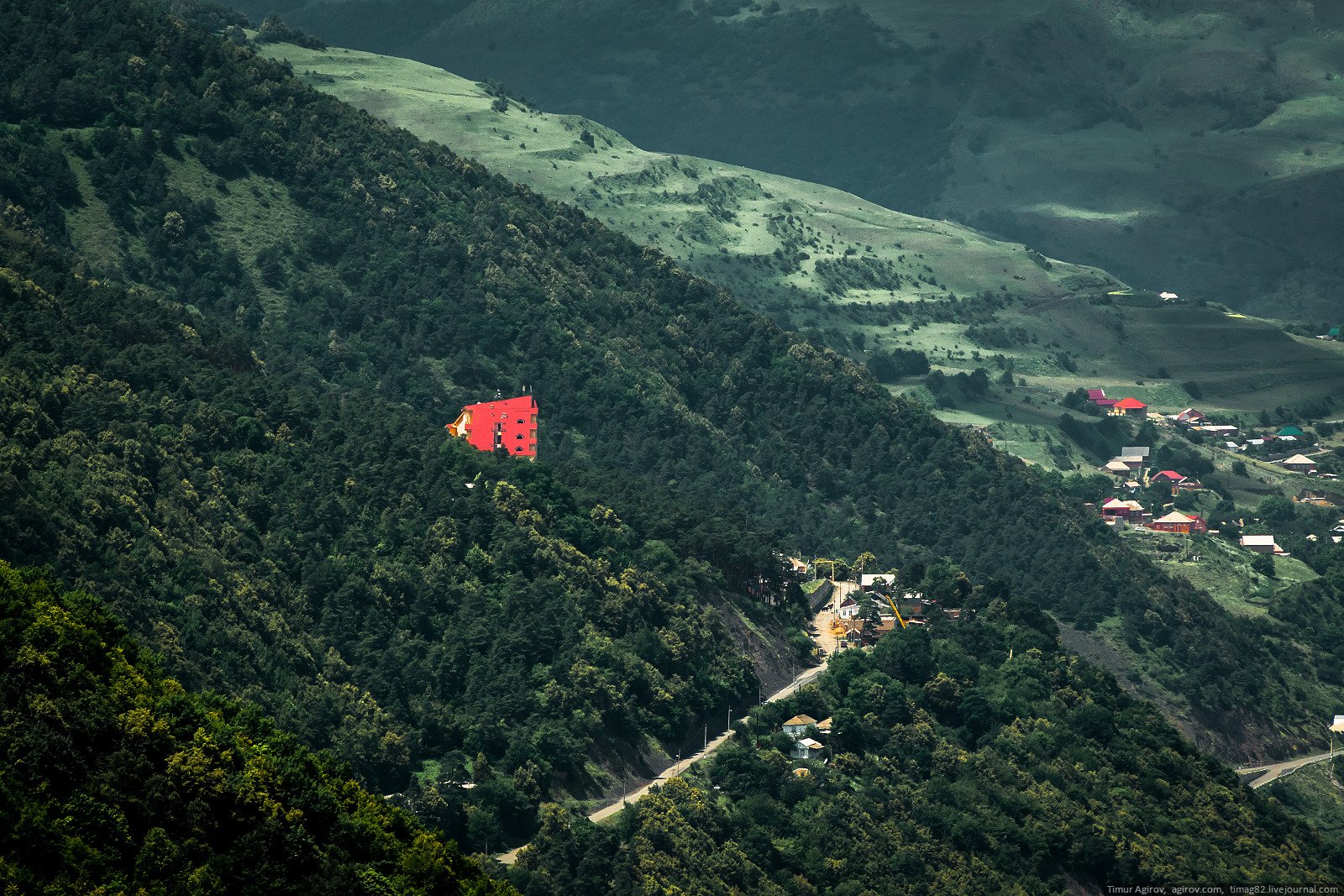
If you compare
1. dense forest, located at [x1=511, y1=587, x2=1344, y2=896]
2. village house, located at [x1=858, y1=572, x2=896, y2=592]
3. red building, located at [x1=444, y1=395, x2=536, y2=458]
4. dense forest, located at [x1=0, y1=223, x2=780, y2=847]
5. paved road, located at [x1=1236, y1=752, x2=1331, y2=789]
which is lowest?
paved road, located at [x1=1236, y1=752, x2=1331, y2=789]

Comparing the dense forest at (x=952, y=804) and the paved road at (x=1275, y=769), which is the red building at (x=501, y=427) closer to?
the dense forest at (x=952, y=804)

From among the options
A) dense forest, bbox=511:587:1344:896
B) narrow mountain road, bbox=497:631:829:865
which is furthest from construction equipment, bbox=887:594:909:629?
narrow mountain road, bbox=497:631:829:865

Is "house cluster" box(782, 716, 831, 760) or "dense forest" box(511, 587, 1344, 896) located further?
"house cluster" box(782, 716, 831, 760)

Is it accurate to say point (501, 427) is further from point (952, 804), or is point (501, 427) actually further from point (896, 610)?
point (952, 804)

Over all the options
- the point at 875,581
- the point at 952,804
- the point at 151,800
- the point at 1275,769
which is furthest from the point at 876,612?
the point at 151,800

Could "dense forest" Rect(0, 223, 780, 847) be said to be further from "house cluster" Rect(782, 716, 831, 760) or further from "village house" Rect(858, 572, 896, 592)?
"village house" Rect(858, 572, 896, 592)

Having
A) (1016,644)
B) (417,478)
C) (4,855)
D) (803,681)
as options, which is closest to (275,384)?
(417,478)
